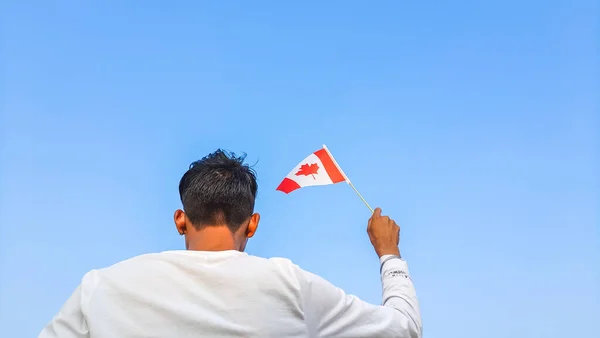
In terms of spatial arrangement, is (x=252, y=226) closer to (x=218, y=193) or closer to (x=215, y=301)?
(x=218, y=193)

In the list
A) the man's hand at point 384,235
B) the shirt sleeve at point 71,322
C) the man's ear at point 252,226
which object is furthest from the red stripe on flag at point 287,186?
the shirt sleeve at point 71,322

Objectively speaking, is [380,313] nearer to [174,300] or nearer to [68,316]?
[174,300]

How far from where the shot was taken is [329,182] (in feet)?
24.6

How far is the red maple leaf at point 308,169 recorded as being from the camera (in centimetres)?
743

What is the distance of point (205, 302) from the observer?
3.34m

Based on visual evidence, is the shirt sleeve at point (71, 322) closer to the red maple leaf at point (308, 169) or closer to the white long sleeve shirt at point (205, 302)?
the white long sleeve shirt at point (205, 302)

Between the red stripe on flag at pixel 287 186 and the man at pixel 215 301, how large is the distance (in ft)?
11.1

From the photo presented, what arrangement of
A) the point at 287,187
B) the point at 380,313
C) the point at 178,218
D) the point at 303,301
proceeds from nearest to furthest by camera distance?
→ the point at 303,301 → the point at 380,313 → the point at 178,218 → the point at 287,187

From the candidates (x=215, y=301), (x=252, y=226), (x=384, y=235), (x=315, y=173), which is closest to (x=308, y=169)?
(x=315, y=173)

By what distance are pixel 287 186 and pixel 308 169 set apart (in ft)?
1.06

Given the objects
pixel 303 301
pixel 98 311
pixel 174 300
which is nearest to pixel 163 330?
pixel 174 300

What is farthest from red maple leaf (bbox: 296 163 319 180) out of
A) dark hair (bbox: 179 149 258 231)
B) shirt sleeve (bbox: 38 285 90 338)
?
shirt sleeve (bbox: 38 285 90 338)

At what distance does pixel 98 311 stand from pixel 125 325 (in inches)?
6.8

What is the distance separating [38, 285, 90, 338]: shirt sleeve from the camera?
3.46 meters
